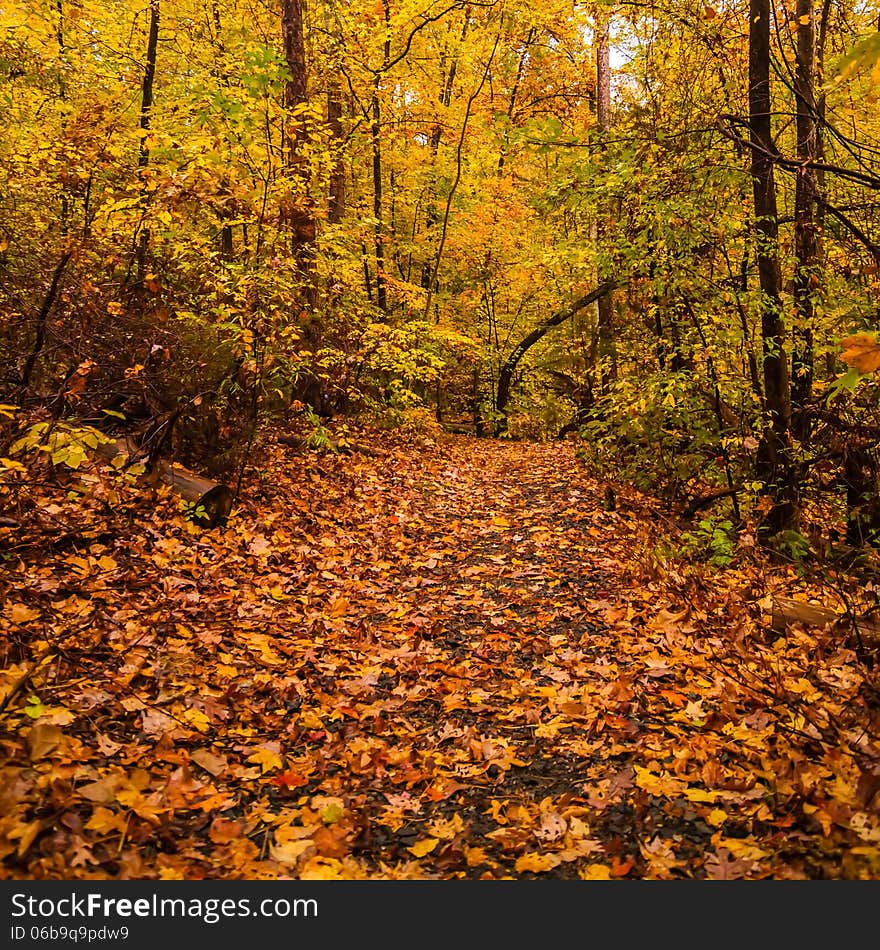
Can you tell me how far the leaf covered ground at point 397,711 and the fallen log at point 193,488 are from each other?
0.60 ft

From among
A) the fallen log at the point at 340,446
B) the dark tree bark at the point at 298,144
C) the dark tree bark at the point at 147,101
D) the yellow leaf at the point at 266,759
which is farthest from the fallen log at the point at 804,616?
the dark tree bark at the point at 147,101

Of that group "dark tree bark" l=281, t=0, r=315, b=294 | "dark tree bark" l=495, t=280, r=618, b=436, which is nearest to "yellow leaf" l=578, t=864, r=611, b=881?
"dark tree bark" l=281, t=0, r=315, b=294

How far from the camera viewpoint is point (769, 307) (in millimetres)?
6742

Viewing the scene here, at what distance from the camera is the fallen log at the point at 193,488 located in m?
6.81

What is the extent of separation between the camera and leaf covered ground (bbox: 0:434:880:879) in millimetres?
2883

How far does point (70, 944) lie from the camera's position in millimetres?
2430

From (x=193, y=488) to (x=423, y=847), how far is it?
4.99 metres

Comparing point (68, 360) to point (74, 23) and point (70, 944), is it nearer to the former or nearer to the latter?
point (70, 944)

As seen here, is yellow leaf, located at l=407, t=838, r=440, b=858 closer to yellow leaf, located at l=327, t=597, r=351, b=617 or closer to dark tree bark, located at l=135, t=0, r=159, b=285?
yellow leaf, located at l=327, t=597, r=351, b=617

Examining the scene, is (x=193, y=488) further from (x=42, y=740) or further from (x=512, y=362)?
(x=512, y=362)

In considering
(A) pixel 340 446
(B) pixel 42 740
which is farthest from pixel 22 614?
(A) pixel 340 446

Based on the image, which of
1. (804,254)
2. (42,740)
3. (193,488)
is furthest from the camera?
(804,254)

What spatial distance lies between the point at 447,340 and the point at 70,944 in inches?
543

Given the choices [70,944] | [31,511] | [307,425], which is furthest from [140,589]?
[307,425]
